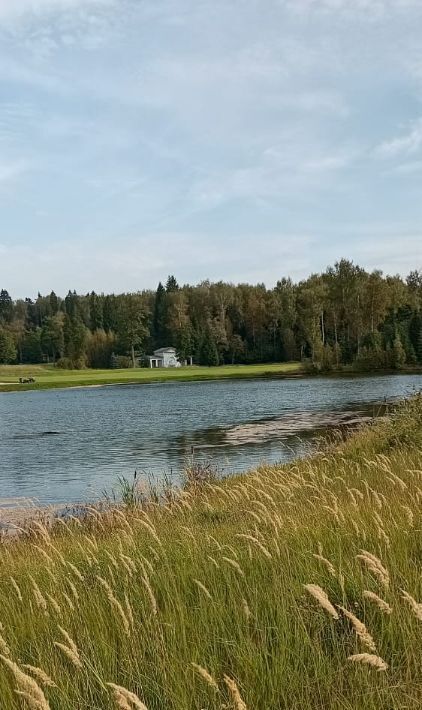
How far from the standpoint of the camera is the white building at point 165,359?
138 meters

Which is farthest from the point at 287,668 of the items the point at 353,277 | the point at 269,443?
the point at 353,277

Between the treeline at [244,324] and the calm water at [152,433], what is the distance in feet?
116

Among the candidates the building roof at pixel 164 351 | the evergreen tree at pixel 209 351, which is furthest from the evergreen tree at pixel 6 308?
the evergreen tree at pixel 209 351

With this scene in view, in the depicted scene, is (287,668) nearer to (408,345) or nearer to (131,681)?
(131,681)

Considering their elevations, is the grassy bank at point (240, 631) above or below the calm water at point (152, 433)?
above

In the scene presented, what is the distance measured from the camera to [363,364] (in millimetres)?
90000

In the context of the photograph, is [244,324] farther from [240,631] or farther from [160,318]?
[240,631]

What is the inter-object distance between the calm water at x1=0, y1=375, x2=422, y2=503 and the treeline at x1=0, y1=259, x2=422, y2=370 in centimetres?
3531

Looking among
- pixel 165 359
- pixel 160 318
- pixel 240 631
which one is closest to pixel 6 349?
pixel 160 318

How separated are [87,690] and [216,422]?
34.5 m

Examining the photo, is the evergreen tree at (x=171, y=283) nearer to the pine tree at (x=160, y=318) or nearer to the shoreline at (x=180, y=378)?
the pine tree at (x=160, y=318)

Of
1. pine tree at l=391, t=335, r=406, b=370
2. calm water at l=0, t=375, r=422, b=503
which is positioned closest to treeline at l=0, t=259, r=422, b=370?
pine tree at l=391, t=335, r=406, b=370

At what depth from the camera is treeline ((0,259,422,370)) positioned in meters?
94.2

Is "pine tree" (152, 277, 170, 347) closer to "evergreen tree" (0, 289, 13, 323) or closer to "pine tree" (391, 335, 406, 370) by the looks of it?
"evergreen tree" (0, 289, 13, 323)
